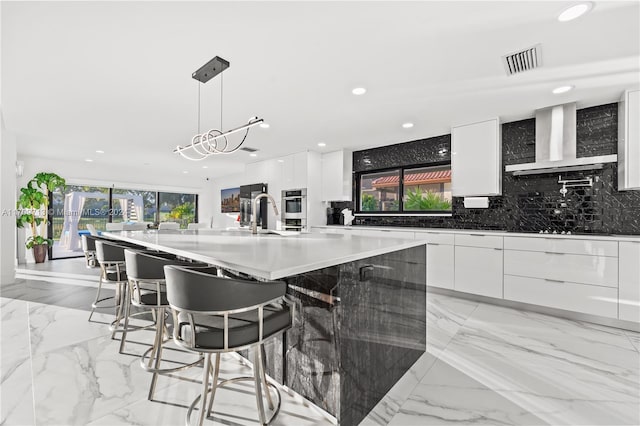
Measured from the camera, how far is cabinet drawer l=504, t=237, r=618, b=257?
2.78 metres

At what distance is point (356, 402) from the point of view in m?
1.52

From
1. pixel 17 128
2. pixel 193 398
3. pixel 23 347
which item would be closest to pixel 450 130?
pixel 193 398

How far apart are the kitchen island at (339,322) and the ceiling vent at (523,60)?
175 centimetres

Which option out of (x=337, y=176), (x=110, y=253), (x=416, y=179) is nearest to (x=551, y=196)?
(x=416, y=179)

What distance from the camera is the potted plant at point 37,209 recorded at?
5.68m

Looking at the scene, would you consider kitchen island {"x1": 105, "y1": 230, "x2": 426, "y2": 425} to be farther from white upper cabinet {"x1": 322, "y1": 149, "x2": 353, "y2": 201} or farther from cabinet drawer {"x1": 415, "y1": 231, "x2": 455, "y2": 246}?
white upper cabinet {"x1": 322, "y1": 149, "x2": 353, "y2": 201}

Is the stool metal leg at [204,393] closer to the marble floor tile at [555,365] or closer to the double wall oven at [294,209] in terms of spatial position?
the marble floor tile at [555,365]

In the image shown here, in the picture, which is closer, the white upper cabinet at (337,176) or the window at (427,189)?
the window at (427,189)

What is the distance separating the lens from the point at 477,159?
12.4 ft

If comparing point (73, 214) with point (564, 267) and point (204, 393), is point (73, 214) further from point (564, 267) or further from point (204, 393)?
point (564, 267)

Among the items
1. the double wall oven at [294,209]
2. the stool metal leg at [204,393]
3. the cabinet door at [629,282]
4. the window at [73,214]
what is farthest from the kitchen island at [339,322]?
the window at [73,214]

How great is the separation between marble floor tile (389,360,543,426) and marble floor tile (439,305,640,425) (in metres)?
0.09

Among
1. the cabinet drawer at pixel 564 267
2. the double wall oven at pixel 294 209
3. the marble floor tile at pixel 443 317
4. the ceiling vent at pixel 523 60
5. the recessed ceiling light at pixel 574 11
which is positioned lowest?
the marble floor tile at pixel 443 317

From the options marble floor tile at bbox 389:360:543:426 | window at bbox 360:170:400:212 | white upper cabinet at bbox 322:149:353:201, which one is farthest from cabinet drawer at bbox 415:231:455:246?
marble floor tile at bbox 389:360:543:426
